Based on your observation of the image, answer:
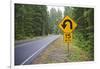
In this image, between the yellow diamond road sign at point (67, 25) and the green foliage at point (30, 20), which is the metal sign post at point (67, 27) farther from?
the green foliage at point (30, 20)

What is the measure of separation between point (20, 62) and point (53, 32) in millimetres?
460

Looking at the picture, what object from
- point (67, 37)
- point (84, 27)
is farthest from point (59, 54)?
point (84, 27)

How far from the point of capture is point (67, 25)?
1941 mm

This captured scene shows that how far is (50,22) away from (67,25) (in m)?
0.19

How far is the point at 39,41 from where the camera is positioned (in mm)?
1875

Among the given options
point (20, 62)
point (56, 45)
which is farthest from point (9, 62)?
point (56, 45)

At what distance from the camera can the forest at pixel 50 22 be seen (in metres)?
1.79

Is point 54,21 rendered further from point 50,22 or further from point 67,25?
point 67,25

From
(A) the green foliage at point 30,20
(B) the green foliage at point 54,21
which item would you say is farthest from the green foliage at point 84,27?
(A) the green foliage at point 30,20

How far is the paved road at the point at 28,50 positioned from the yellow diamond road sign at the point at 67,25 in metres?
0.19

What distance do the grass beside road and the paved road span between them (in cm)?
5

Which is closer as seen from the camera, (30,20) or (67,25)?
(30,20)

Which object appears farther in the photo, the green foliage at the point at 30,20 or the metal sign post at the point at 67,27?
the metal sign post at the point at 67,27
